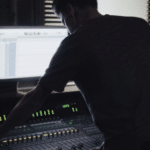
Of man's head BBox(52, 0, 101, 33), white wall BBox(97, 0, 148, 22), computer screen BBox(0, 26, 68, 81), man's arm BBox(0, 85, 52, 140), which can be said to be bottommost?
man's arm BBox(0, 85, 52, 140)

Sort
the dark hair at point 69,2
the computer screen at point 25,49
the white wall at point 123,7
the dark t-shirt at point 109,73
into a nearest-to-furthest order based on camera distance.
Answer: the dark t-shirt at point 109,73, the dark hair at point 69,2, the computer screen at point 25,49, the white wall at point 123,7

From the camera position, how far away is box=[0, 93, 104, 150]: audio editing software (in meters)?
0.83

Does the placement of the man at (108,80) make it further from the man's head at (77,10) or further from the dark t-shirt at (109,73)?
the man's head at (77,10)

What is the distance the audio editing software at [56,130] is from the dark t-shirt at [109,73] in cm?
20

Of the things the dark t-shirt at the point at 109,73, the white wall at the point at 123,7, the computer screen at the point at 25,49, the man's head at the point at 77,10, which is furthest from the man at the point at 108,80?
the white wall at the point at 123,7

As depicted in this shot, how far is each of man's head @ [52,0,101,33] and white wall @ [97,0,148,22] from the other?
92 centimetres

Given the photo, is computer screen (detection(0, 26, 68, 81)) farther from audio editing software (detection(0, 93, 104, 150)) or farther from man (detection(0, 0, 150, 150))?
man (detection(0, 0, 150, 150))

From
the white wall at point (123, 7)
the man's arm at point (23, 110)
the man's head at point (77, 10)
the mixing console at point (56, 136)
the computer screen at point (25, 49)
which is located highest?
the white wall at point (123, 7)

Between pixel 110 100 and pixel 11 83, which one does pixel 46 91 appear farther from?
pixel 11 83

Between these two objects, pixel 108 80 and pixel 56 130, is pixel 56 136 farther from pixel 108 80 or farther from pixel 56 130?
pixel 108 80

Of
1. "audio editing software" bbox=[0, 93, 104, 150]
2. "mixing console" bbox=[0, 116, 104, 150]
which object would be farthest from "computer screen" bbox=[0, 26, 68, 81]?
"mixing console" bbox=[0, 116, 104, 150]

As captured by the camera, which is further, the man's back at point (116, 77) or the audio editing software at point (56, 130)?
the audio editing software at point (56, 130)

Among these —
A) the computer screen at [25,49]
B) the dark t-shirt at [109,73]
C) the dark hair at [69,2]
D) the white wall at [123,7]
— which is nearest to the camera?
the dark t-shirt at [109,73]

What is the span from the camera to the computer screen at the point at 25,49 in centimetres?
116
